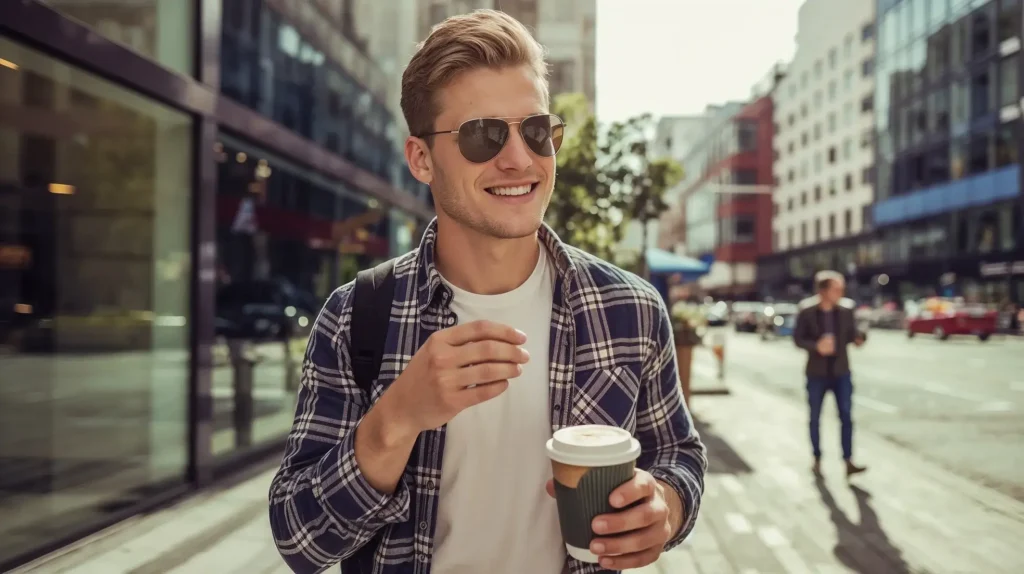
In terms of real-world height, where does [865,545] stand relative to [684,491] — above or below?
below

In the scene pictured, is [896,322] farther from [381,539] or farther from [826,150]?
[381,539]

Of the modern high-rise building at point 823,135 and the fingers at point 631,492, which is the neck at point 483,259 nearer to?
the fingers at point 631,492

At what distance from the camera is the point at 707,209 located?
84562mm

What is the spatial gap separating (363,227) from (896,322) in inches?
1391

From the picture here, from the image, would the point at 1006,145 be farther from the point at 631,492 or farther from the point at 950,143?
the point at 631,492

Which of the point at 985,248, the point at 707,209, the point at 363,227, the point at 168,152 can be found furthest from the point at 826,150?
the point at 168,152

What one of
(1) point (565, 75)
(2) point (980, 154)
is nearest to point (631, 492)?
(1) point (565, 75)

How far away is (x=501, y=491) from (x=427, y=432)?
209mm

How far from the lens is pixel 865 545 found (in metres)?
5.52

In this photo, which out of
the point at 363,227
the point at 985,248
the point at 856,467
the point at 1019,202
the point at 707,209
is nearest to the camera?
the point at 856,467

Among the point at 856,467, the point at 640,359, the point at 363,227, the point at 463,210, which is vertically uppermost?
the point at 363,227

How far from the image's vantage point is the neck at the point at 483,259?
1.80m

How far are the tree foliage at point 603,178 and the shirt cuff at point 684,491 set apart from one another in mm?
13902

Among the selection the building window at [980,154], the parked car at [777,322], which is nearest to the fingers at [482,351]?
the parked car at [777,322]
